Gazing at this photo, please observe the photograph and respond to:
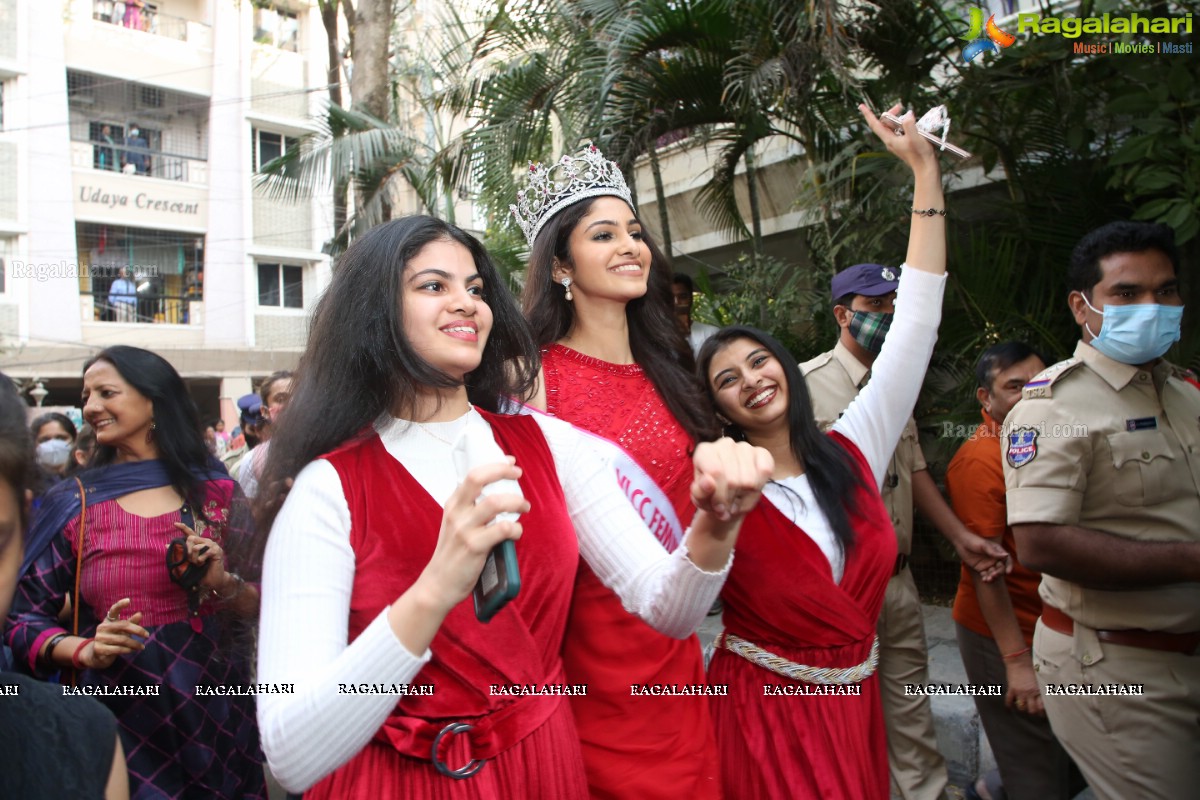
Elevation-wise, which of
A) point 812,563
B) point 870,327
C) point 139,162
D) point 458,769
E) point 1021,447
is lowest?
point 458,769

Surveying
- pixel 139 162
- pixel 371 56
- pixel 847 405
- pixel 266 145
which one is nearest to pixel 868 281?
pixel 847 405

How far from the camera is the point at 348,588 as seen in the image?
53.2 inches

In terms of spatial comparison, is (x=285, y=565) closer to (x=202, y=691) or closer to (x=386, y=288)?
(x=386, y=288)

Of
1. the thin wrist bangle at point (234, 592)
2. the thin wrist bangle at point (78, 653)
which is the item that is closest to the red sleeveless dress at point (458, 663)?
the thin wrist bangle at point (234, 592)

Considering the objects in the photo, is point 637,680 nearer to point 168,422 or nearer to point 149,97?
point 168,422

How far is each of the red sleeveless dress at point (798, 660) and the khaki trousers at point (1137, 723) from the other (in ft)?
1.83

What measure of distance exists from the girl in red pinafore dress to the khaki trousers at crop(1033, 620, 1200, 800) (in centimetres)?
54

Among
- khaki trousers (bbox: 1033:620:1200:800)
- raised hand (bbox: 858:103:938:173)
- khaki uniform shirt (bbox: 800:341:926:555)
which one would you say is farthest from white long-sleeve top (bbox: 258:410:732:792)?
khaki uniform shirt (bbox: 800:341:926:555)

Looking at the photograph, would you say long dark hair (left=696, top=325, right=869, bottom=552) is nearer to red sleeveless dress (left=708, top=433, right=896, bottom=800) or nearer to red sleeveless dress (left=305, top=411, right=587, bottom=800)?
red sleeveless dress (left=708, top=433, right=896, bottom=800)

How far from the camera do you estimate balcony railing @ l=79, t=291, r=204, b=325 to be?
61.0ft

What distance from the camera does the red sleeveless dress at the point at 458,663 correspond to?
4.57ft

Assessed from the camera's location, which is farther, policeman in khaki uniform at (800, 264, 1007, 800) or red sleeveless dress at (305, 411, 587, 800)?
policeman in khaki uniform at (800, 264, 1007, 800)

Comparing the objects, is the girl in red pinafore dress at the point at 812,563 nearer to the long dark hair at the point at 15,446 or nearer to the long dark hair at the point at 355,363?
the long dark hair at the point at 355,363

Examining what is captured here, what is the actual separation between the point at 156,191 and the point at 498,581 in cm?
2065
